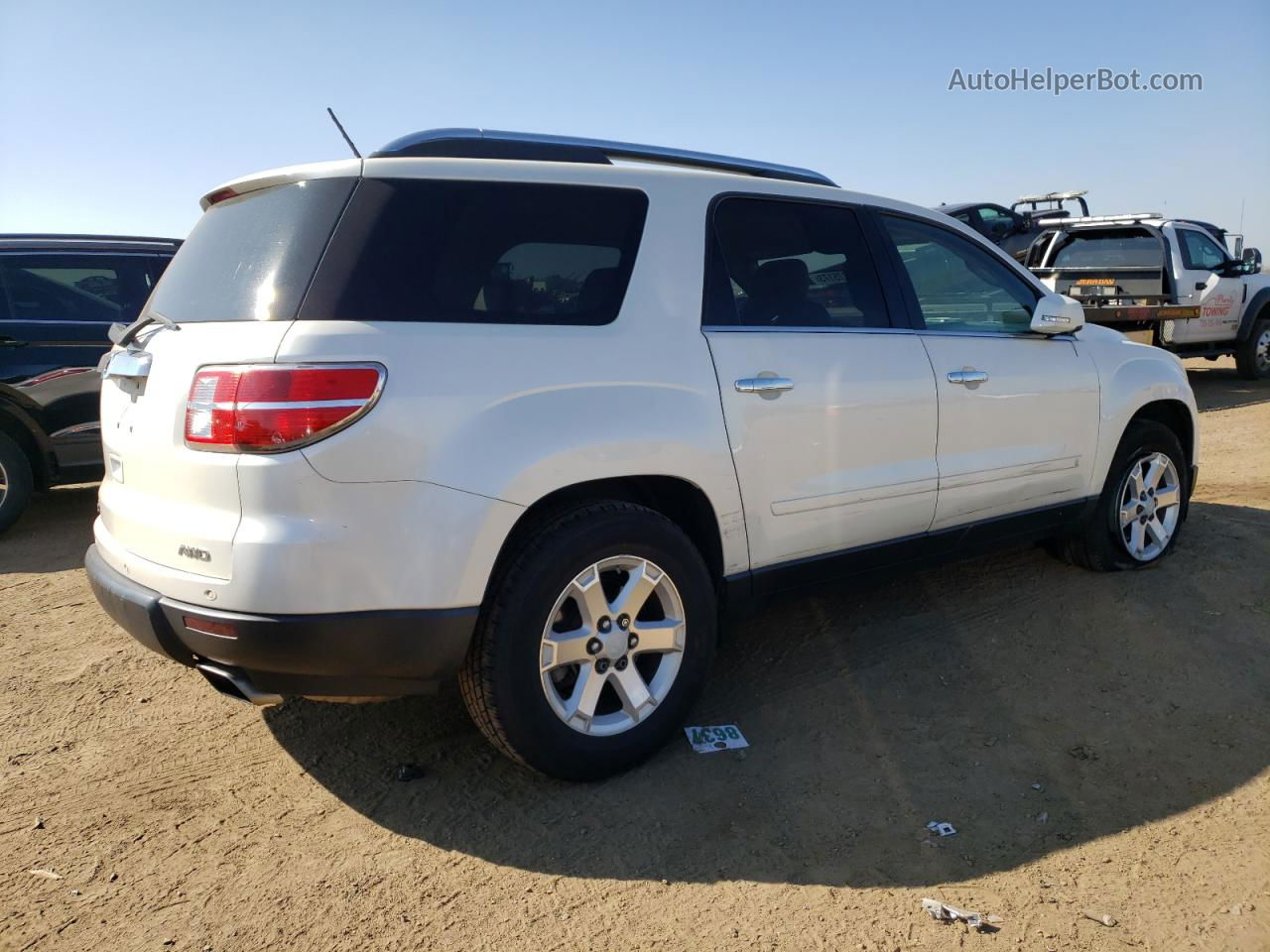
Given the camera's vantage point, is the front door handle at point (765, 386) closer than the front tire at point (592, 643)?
No

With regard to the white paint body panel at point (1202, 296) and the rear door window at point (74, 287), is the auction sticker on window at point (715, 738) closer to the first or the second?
the rear door window at point (74, 287)

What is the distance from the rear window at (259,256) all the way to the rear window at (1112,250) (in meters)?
10.9

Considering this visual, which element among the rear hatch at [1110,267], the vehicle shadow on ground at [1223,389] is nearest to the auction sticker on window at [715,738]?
the vehicle shadow on ground at [1223,389]

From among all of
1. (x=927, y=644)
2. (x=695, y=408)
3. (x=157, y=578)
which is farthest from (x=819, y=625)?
(x=157, y=578)

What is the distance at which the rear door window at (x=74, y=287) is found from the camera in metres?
6.20

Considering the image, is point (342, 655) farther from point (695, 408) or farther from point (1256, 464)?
point (1256, 464)

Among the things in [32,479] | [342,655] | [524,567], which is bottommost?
[32,479]

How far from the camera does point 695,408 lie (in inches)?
118

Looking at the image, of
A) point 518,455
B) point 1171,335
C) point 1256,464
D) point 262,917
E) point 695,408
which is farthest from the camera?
point 1171,335

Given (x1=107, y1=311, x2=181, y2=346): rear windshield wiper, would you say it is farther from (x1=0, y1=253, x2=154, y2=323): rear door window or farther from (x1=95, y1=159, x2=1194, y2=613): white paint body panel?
(x1=0, y1=253, x2=154, y2=323): rear door window

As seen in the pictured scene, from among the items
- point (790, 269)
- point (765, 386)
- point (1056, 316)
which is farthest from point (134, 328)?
point (1056, 316)

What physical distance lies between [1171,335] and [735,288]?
9.78 metres

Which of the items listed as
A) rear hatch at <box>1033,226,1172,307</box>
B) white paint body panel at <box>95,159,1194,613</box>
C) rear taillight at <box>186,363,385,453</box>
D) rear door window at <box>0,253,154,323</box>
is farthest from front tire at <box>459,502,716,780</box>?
rear hatch at <box>1033,226,1172,307</box>

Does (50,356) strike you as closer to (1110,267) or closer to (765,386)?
(765,386)
